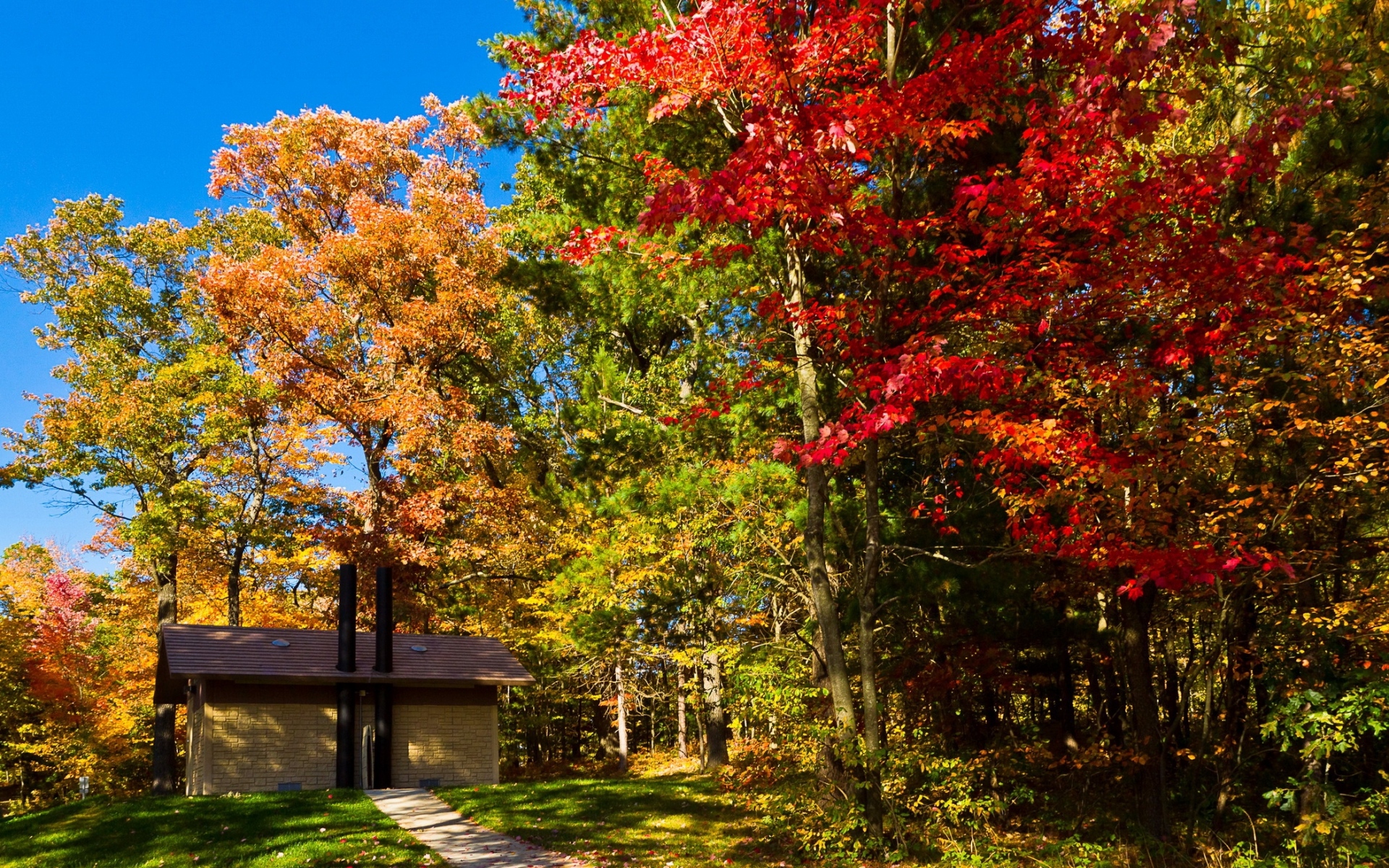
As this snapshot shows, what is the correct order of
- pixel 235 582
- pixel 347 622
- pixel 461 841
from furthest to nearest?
1. pixel 235 582
2. pixel 347 622
3. pixel 461 841

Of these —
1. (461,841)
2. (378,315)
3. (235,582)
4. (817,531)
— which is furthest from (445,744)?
(817,531)

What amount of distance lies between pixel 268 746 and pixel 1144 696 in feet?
45.5

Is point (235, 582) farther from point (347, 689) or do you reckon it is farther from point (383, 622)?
point (347, 689)

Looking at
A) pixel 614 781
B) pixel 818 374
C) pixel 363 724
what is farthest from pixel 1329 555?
pixel 363 724

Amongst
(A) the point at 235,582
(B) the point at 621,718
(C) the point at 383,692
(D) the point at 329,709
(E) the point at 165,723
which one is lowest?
(B) the point at 621,718

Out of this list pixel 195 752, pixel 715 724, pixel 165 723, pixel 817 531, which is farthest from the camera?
pixel 165 723

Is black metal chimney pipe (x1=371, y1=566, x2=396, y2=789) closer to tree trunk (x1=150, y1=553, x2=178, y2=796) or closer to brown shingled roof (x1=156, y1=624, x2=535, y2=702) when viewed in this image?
brown shingled roof (x1=156, y1=624, x2=535, y2=702)

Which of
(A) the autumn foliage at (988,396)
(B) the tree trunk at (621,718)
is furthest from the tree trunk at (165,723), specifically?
(A) the autumn foliage at (988,396)

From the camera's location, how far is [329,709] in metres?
15.5

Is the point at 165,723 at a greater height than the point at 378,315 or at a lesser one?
lesser

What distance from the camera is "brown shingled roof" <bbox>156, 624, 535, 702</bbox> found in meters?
14.6

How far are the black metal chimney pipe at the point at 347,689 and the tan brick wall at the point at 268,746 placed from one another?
22.8 inches

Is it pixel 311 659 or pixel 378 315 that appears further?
pixel 378 315

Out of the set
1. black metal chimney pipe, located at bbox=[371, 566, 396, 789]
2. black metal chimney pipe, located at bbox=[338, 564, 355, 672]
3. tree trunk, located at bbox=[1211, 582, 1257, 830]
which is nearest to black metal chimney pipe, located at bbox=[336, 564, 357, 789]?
black metal chimney pipe, located at bbox=[338, 564, 355, 672]
